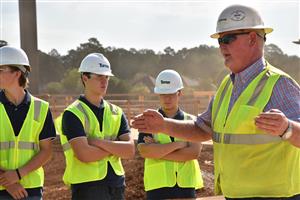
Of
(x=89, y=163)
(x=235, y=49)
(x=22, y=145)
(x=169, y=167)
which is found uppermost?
(x=235, y=49)

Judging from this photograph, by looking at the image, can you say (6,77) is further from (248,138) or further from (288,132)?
(288,132)

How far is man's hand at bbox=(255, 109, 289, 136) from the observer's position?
242cm

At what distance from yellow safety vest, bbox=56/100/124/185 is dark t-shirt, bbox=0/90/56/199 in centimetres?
29

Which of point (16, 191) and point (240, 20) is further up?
point (240, 20)

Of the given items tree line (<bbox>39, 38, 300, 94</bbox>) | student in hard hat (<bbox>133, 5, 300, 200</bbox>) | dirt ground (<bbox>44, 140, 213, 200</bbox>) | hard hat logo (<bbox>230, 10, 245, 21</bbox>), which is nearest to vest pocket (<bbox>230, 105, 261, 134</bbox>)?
student in hard hat (<bbox>133, 5, 300, 200</bbox>)

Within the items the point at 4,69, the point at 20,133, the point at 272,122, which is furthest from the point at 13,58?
the point at 272,122

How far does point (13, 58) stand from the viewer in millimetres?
3967

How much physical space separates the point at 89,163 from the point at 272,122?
7.23ft

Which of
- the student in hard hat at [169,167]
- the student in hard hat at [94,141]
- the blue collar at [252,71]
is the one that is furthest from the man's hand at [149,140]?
the blue collar at [252,71]

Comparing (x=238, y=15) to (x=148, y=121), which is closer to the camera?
(x=238, y=15)

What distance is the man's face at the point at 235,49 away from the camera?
2.93 metres

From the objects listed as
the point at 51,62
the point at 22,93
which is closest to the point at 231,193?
the point at 22,93

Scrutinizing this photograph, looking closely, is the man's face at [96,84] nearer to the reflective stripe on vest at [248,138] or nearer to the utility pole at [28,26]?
the reflective stripe on vest at [248,138]

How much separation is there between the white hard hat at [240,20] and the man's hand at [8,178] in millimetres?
1975
